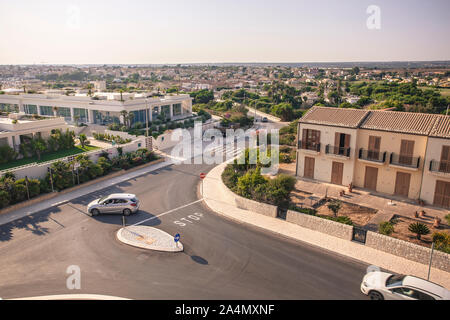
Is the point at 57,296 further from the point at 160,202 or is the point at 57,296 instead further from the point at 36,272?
the point at 160,202

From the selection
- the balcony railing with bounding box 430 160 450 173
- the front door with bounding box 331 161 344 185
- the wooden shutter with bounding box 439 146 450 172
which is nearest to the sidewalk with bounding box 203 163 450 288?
the front door with bounding box 331 161 344 185

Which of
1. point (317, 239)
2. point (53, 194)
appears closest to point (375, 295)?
point (317, 239)

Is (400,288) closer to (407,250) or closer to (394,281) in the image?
(394,281)

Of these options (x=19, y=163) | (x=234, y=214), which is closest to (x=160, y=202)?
(x=234, y=214)

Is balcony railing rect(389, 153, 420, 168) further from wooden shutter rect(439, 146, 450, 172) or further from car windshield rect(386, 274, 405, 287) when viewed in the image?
car windshield rect(386, 274, 405, 287)

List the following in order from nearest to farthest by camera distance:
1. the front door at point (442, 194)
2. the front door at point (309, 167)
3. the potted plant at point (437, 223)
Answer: the potted plant at point (437, 223), the front door at point (442, 194), the front door at point (309, 167)

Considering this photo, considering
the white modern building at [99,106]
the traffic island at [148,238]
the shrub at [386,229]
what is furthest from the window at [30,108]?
the shrub at [386,229]

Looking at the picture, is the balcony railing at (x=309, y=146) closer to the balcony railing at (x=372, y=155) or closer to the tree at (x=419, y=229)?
the balcony railing at (x=372, y=155)
